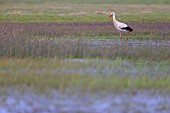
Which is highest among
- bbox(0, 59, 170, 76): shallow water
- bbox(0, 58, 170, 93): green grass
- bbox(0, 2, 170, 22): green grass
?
bbox(0, 58, 170, 93): green grass

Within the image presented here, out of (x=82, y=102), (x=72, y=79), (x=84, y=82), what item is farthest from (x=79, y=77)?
(x=82, y=102)

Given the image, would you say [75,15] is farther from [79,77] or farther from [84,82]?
[84,82]

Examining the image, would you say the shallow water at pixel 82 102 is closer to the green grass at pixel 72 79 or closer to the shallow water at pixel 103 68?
the green grass at pixel 72 79

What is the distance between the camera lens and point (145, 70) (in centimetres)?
1598

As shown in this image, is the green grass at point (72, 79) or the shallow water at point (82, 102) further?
the green grass at point (72, 79)

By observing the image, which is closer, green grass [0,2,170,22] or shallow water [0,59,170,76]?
shallow water [0,59,170,76]

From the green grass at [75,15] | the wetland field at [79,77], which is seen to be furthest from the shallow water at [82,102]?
the green grass at [75,15]

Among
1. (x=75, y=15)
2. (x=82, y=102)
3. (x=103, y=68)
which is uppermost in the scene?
(x=82, y=102)

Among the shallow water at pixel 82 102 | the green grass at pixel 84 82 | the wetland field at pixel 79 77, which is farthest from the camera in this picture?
the green grass at pixel 84 82

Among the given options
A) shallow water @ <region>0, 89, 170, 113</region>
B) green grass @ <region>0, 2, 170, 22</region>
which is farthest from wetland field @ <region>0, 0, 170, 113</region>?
green grass @ <region>0, 2, 170, 22</region>

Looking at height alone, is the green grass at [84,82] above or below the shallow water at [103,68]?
above

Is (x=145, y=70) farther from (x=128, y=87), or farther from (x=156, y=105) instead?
(x=156, y=105)

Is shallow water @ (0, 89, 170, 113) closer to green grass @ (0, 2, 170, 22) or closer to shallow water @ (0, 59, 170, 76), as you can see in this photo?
shallow water @ (0, 59, 170, 76)

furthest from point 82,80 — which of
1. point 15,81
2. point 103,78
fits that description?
point 15,81
